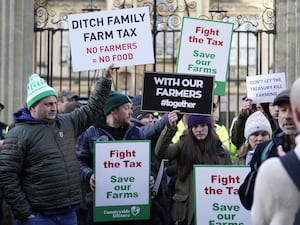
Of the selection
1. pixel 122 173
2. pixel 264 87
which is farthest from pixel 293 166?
pixel 264 87

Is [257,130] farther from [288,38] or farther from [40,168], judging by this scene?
[288,38]

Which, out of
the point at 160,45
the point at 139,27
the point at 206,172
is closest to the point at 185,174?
the point at 206,172

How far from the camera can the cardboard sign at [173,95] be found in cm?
676


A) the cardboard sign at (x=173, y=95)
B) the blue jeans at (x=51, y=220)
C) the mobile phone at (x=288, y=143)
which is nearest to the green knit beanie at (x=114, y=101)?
the cardboard sign at (x=173, y=95)

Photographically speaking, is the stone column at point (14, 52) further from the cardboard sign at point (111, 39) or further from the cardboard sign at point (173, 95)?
the cardboard sign at point (173, 95)

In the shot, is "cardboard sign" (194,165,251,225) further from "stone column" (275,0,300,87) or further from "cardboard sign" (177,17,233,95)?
"stone column" (275,0,300,87)

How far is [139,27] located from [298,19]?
16.4 feet

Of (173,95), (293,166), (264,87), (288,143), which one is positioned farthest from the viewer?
(264,87)

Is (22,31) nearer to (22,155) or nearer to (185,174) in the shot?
(185,174)

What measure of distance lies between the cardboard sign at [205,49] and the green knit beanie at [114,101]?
1144mm

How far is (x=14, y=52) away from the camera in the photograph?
11.5m

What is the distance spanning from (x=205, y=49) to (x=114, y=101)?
1.44m

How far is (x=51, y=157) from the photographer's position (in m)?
5.65

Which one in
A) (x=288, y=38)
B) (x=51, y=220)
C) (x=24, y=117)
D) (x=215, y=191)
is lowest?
(x=51, y=220)
